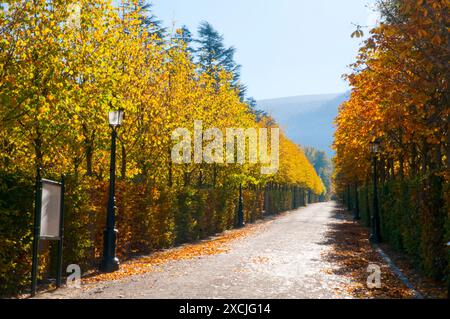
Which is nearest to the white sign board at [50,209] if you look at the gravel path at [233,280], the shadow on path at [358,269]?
the gravel path at [233,280]

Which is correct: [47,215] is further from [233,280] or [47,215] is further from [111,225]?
[233,280]

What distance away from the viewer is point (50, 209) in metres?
10.5

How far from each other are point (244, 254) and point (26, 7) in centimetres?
974

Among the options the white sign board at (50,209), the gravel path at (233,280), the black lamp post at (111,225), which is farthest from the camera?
the black lamp post at (111,225)

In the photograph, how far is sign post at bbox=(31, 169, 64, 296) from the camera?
9.92 m

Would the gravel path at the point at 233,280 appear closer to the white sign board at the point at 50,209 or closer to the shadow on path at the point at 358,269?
the shadow on path at the point at 358,269

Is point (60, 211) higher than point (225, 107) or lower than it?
lower

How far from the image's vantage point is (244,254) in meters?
16.6

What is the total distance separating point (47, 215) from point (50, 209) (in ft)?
0.52

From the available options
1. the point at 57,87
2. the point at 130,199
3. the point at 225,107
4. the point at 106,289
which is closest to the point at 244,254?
the point at 130,199

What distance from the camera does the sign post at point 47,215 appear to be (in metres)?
9.92

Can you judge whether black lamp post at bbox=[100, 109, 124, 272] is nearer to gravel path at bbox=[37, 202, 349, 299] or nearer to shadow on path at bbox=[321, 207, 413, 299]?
gravel path at bbox=[37, 202, 349, 299]
